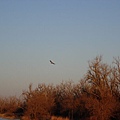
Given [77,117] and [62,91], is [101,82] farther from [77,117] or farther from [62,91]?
[62,91]

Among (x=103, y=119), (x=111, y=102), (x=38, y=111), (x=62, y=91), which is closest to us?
(x=103, y=119)

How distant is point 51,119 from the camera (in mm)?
51625

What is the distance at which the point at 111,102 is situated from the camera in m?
38.4

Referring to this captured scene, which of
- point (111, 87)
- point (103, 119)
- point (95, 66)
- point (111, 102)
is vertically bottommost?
point (103, 119)

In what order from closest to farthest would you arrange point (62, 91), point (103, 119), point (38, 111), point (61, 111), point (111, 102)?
point (103, 119) < point (111, 102) < point (38, 111) < point (61, 111) < point (62, 91)

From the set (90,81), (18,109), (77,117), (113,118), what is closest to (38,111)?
(77,117)

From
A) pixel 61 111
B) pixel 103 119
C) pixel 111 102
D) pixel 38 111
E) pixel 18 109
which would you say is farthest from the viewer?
pixel 18 109

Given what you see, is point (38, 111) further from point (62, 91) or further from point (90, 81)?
point (62, 91)

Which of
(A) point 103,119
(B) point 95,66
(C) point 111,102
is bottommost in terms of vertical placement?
(A) point 103,119

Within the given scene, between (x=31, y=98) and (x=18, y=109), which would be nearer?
(x=31, y=98)

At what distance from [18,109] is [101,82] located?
33022 mm

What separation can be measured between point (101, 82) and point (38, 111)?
41.8 ft

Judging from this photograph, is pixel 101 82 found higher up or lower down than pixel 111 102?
higher up

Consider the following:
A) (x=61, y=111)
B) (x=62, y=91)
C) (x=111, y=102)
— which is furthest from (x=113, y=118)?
(x=62, y=91)
